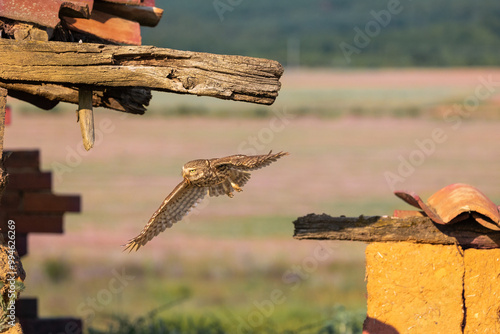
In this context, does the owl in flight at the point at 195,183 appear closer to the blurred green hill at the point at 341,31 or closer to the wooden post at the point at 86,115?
the wooden post at the point at 86,115

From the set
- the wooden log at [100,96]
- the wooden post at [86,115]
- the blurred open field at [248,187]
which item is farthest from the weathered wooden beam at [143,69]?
the blurred open field at [248,187]

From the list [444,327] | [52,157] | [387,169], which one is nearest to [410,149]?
[387,169]

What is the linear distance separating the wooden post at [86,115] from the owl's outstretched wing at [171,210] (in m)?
0.60

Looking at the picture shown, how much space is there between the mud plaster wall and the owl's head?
1.35 m

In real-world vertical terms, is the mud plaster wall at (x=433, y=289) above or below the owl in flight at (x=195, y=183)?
below

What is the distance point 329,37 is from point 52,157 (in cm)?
8217

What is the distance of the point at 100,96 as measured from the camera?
18.6 ft

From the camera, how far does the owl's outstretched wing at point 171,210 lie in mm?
4971

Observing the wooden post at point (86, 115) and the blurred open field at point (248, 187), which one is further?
→ the blurred open field at point (248, 187)

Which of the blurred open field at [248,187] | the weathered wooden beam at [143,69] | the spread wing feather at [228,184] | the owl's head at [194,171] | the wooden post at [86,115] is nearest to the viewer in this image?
the weathered wooden beam at [143,69]

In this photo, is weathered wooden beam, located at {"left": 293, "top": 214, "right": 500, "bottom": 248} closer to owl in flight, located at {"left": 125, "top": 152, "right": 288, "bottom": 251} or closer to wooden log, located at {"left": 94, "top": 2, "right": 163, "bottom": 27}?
owl in flight, located at {"left": 125, "top": 152, "right": 288, "bottom": 251}

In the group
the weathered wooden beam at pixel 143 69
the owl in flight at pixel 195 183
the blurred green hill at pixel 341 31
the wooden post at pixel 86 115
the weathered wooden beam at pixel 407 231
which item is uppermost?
the blurred green hill at pixel 341 31

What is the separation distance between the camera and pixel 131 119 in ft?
137

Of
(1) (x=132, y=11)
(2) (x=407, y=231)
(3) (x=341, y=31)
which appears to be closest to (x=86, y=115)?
(1) (x=132, y=11)
